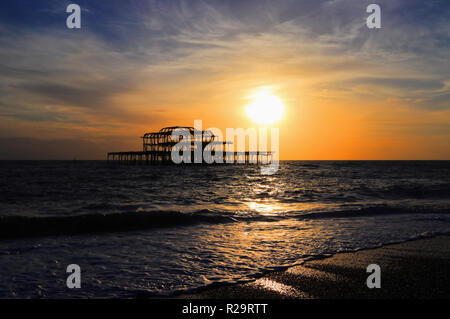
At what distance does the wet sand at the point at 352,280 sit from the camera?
365 centimetres

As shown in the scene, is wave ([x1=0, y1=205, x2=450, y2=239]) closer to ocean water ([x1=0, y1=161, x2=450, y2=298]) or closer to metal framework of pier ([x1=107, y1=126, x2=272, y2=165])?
ocean water ([x1=0, y1=161, x2=450, y2=298])

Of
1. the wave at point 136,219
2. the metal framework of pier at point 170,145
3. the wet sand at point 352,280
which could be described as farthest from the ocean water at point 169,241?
the metal framework of pier at point 170,145

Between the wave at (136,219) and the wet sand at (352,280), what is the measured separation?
14.3 feet

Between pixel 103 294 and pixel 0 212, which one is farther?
pixel 0 212

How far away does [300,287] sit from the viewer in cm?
389

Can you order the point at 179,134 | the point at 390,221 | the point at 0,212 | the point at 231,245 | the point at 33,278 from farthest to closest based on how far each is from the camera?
1. the point at 179,134
2. the point at 0,212
3. the point at 390,221
4. the point at 231,245
5. the point at 33,278

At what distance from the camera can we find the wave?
8062 millimetres

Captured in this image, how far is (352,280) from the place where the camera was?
410cm

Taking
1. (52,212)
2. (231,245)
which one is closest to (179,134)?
(52,212)

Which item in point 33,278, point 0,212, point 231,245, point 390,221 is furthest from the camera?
point 0,212

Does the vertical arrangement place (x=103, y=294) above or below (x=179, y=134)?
below
